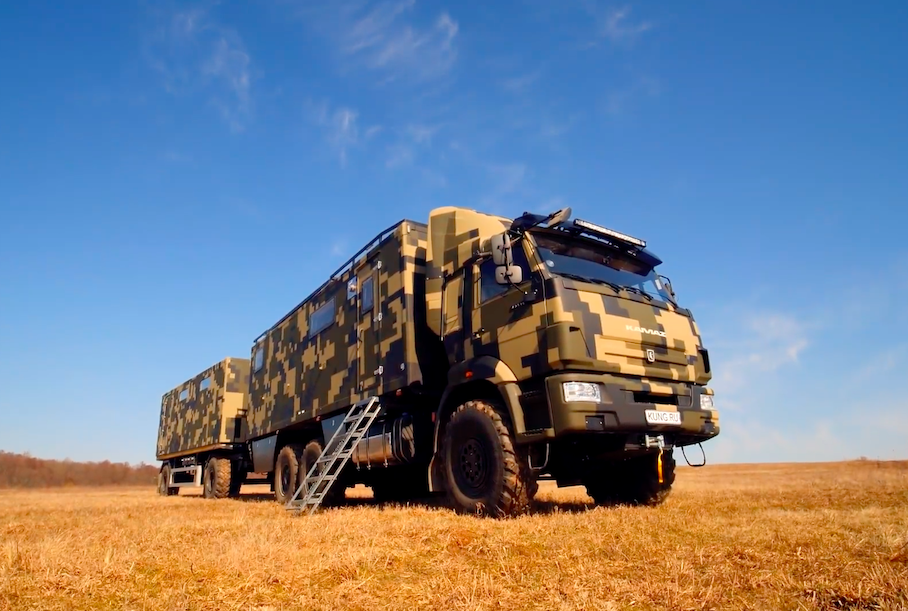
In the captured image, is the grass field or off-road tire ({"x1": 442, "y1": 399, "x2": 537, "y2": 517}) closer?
the grass field

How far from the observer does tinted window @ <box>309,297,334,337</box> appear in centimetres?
1077

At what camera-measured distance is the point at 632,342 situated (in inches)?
242

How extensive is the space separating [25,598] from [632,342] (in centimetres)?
542

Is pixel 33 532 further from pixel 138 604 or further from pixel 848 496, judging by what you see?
pixel 848 496

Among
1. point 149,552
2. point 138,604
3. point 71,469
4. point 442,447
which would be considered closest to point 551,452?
point 442,447

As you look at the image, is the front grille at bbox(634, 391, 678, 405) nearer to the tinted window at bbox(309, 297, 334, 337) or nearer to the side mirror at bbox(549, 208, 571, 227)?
the side mirror at bbox(549, 208, 571, 227)

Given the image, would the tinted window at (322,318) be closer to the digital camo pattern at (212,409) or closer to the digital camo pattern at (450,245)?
the digital camo pattern at (450,245)

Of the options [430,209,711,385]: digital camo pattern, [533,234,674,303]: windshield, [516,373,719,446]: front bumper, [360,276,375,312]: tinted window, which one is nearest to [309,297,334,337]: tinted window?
[360,276,375,312]: tinted window

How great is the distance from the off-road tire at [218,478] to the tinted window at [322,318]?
762 cm

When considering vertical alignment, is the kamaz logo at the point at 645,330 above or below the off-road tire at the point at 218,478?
above

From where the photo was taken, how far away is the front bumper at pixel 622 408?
555cm

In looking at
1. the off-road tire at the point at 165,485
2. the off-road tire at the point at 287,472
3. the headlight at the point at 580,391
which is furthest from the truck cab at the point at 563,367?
the off-road tire at the point at 165,485

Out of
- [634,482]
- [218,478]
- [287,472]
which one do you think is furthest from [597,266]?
[218,478]

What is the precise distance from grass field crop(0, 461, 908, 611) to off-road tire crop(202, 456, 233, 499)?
Answer: 462 inches
